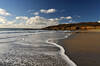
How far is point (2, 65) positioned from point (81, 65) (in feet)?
10.9

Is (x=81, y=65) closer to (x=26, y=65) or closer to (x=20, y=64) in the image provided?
(x=26, y=65)

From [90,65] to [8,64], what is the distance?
3478 mm

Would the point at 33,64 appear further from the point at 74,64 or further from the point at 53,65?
the point at 74,64

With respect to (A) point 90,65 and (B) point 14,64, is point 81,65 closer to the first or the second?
(A) point 90,65

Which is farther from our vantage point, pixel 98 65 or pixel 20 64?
pixel 20 64

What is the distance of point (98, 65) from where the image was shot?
3516 millimetres

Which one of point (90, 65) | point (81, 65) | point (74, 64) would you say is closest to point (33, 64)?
point (74, 64)

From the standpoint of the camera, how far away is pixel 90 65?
11.6ft

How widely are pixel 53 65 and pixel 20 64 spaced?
4.78 feet

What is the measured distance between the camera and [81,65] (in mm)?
3584

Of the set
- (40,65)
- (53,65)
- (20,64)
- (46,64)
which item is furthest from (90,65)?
(20,64)

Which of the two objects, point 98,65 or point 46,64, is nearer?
point 98,65

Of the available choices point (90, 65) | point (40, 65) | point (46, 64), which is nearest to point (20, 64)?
point (40, 65)

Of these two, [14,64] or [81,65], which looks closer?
[81,65]
